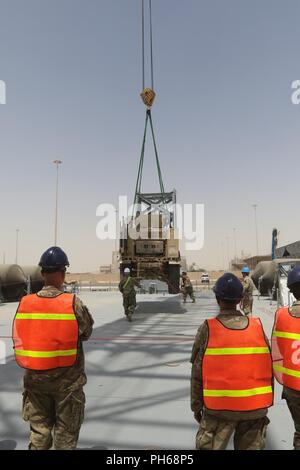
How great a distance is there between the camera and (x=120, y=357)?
693cm

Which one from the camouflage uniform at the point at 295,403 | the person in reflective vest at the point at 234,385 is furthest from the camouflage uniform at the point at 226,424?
the camouflage uniform at the point at 295,403

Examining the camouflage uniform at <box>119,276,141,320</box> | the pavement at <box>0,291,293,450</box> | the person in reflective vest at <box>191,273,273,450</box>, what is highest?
the person in reflective vest at <box>191,273,273,450</box>

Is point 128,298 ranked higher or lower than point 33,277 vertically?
lower

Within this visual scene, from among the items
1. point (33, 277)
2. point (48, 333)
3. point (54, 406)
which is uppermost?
point (48, 333)

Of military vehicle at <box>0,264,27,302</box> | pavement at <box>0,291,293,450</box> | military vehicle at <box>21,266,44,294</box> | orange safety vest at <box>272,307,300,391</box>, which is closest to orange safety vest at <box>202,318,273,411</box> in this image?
orange safety vest at <box>272,307,300,391</box>

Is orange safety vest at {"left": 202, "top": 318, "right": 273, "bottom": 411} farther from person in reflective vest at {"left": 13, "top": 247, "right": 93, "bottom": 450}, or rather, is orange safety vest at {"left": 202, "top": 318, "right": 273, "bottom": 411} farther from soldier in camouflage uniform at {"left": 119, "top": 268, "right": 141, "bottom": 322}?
soldier in camouflage uniform at {"left": 119, "top": 268, "right": 141, "bottom": 322}

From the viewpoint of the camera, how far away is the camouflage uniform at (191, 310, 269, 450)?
2.29m

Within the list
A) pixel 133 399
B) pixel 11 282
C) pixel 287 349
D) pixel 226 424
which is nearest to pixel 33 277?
pixel 11 282

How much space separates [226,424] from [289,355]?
0.75 meters

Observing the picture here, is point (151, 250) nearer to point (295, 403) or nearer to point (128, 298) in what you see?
point (128, 298)

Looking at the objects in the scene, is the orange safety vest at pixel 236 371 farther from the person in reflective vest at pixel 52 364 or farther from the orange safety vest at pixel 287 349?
the person in reflective vest at pixel 52 364

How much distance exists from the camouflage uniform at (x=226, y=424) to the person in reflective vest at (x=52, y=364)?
3.16 ft

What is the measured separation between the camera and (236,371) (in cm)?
231

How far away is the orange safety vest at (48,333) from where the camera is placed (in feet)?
9.02
